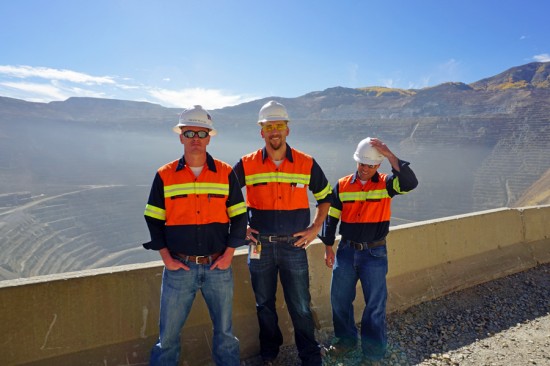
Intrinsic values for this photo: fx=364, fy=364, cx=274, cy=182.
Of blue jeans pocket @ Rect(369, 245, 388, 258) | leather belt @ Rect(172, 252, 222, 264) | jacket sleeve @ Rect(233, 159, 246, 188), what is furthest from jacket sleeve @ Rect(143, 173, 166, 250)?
blue jeans pocket @ Rect(369, 245, 388, 258)

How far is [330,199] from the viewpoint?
2811mm

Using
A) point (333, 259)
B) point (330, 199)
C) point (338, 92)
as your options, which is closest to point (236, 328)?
point (333, 259)

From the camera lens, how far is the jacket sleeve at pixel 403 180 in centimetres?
268

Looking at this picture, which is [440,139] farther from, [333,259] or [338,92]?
[333,259]

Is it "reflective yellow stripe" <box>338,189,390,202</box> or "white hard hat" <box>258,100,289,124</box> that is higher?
"white hard hat" <box>258,100,289,124</box>

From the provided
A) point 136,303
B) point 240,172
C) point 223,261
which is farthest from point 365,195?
point 136,303

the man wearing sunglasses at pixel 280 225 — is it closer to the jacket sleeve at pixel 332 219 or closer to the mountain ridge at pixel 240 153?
the jacket sleeve at pixel 332 219

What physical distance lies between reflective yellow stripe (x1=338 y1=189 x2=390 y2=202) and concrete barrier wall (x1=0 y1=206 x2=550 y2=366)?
62 centimetres

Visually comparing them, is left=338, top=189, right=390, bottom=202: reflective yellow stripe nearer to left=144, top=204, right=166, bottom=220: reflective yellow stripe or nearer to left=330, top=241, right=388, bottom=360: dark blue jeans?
left=330, top=241, right=388, bottom=360: dark blue jeans

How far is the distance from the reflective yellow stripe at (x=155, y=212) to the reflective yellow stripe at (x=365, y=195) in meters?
1.42

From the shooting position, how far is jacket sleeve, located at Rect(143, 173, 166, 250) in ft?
7.48

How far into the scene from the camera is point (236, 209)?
239 cm

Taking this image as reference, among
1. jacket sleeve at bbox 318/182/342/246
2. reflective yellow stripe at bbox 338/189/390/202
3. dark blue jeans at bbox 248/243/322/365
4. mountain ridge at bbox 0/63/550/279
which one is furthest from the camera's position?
mountain ridge at bbox 0/63/550/279

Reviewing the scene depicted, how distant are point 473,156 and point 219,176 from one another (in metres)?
60.2
